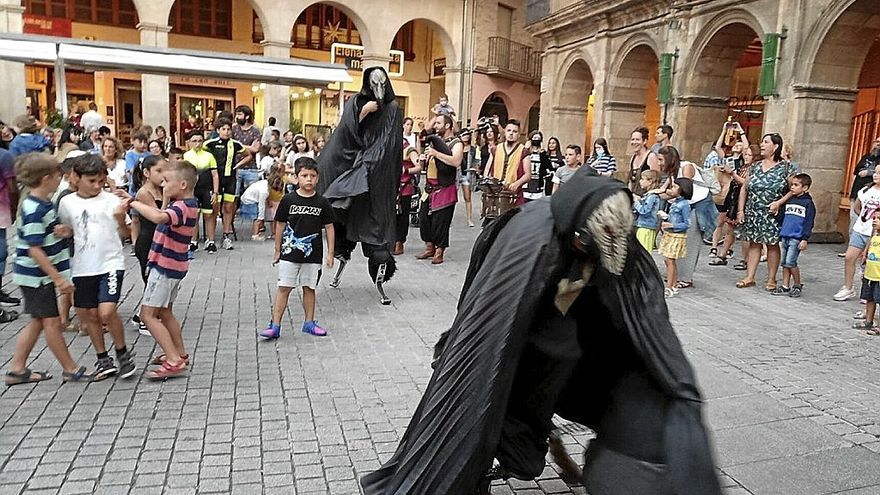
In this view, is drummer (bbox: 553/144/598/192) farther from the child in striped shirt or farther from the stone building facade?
the child in striped shirt

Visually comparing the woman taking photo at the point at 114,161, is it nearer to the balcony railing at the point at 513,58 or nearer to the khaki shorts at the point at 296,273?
the khaki shorts at the point at 296,273

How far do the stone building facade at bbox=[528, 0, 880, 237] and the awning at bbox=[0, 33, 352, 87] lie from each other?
22.8ft

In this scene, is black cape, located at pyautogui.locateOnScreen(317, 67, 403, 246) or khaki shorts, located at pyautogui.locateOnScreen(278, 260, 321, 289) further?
black cape, located at pyautogui.locateOnScreen(317, 67, 403, 246)

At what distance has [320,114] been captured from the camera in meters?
25.2

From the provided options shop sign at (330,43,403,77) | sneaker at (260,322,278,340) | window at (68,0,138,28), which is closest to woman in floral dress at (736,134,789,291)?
sneaker at (260,322,278,340)

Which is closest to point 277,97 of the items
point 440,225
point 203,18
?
point 203,18

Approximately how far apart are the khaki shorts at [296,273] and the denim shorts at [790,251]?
5.63m

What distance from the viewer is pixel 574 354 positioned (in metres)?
2.55

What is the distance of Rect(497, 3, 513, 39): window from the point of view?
2916 cm

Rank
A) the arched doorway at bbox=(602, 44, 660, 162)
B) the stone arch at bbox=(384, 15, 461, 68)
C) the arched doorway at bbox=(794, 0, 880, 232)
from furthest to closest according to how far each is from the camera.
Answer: the stone arch at bbox=(384, 15, 461, 68) → the arched doorway at bbox=(602, 44, 660, 162) → the arched doorway at bbox=(794, 0, 880, 232)

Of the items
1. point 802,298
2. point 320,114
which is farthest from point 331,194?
point 320,114

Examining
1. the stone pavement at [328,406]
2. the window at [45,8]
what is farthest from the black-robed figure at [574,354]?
the window at [45,8]

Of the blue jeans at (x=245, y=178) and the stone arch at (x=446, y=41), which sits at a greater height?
the stone arch at (x=446, y=41)

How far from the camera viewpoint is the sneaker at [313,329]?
5.85 metres
